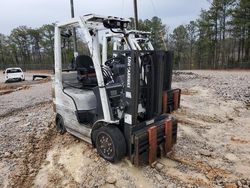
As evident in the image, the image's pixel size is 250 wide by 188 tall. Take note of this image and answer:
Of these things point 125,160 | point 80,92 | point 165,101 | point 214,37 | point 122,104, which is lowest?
point 125,160

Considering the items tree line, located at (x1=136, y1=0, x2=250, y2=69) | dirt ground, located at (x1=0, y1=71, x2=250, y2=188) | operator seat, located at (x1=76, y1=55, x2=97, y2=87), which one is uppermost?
tree line, located at (x1=136, y1=0, x2=250, y2=69)

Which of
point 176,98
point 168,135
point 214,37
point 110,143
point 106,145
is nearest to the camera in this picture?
point 110,143

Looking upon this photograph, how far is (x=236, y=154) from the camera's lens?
14.9 feet

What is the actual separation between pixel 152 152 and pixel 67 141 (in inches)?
84.5

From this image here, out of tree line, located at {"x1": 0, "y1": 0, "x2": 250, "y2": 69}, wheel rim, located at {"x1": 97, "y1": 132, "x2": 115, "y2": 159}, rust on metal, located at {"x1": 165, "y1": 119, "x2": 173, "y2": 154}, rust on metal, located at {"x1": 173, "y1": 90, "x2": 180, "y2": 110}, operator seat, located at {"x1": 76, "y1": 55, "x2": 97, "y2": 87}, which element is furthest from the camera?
tree line, located at {"x1": 0, "y1": 0, "x2": 250, "y2": 69}

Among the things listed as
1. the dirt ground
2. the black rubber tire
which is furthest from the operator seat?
the dirt ground

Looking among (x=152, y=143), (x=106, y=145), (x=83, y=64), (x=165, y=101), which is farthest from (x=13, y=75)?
(x=152, y=143)

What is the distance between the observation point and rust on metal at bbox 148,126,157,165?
3896 mm

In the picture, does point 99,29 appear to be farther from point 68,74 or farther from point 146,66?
point 68,74

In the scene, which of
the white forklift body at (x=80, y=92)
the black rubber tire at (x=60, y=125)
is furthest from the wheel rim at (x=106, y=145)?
the black rubber tire at (x=60, y=125)

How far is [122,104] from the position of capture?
3906mm

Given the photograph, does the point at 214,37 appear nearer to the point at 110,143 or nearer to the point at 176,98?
the point at 176,98

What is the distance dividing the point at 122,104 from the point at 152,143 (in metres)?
0.81

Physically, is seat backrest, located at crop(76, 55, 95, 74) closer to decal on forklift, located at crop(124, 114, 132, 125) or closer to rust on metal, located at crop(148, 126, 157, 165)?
decal on forklift, located at crop(124, 114, 132, 125)
